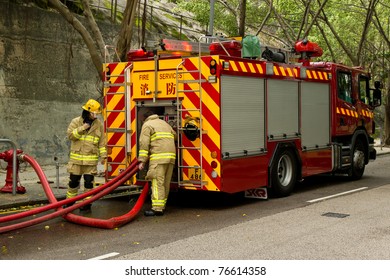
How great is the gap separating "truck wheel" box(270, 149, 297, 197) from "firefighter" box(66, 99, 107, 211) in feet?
10.6

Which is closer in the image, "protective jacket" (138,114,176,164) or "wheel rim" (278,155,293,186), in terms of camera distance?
"protective jacket" (138,114,176,164)

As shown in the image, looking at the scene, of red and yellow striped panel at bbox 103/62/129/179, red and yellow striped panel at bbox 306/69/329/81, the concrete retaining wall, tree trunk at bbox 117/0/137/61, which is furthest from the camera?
the concrete retaining wall

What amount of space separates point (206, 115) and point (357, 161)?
220 inches

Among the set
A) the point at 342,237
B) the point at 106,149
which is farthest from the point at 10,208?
the point at 342,237

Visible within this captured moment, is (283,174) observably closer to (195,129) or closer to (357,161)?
(195,129)

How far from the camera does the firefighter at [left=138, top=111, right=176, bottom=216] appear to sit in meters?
8.73

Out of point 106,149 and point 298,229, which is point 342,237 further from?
point 106,149

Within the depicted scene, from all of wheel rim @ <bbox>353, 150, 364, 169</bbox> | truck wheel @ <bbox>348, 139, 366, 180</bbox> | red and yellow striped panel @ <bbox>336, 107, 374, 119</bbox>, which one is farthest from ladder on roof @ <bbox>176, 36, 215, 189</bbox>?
wheel rim @ <bbox>353, 150, 364, 169</bbox>

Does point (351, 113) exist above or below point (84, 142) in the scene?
above

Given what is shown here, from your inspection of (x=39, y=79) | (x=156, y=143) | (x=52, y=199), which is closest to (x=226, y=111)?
(x=156, y=143)

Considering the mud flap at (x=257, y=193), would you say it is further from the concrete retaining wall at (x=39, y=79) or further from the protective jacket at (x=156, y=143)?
the concrete retaining wall at (x=39, y=79)

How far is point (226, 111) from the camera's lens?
910 centimetres

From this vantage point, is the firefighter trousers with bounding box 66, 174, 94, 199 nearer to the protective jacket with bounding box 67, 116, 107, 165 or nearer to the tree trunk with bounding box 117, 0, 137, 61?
the protective jacket with bounding box 67, 116, 107, 165

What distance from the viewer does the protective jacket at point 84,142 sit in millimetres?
8945
